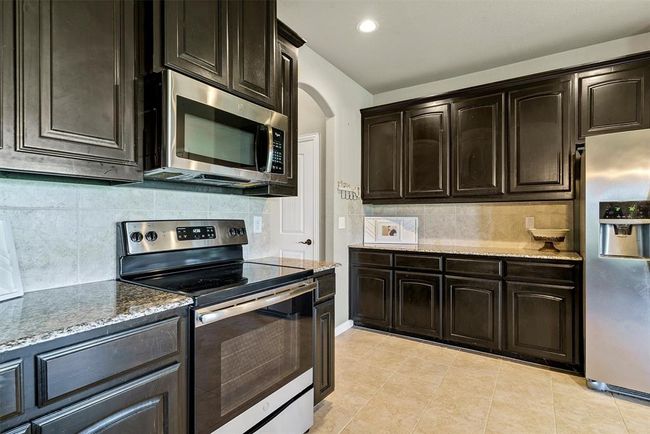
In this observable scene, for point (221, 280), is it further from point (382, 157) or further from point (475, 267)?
point (382, 157)

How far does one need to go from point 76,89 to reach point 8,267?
0.70 m

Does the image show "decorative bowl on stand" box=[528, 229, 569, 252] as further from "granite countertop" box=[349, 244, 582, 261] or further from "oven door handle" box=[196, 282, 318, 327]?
"oven door handle" box=[196, 282, 318, 327]

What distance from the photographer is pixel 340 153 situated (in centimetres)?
348

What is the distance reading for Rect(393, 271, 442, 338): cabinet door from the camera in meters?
3.14

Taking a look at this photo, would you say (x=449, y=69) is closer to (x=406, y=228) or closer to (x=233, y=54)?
(x=406, y=228)

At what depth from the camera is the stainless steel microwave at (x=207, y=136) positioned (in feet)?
4.57

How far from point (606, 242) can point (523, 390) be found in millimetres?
1196

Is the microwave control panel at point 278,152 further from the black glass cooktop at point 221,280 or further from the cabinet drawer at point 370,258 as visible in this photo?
the cabinet drawer at point 370,258

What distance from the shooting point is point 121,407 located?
1028mm

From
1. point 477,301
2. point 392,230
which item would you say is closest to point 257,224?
point 392,230

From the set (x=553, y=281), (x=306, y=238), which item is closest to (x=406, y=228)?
(x=306, y=238)

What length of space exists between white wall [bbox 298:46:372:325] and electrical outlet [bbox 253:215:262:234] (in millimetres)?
1156

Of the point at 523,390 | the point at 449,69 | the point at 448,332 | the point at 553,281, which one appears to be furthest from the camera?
the point at 449,69

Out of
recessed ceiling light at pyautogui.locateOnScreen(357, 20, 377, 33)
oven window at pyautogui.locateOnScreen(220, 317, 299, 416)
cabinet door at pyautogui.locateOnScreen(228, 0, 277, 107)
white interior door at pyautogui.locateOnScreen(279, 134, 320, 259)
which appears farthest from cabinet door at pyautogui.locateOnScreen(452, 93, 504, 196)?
oven window at pyautogui.locateOnScreen(220, 317, 299, 416)
